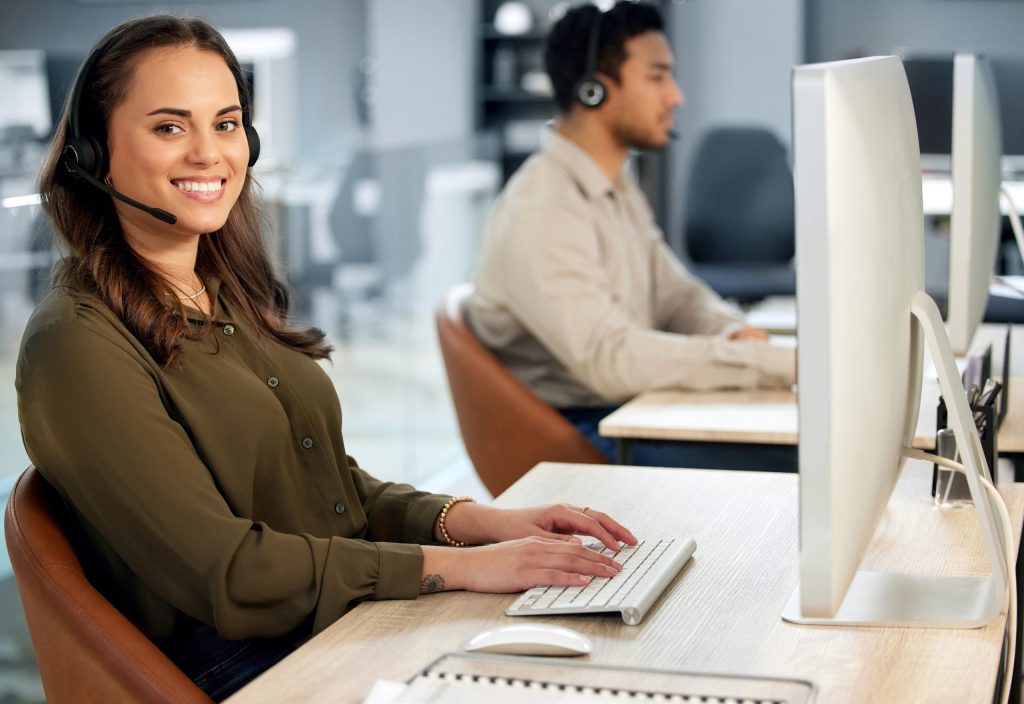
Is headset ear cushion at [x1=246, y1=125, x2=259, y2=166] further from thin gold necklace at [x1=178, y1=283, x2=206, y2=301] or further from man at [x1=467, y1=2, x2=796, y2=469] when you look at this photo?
man at [x1=467, y1=2, x2=796, y2=469]

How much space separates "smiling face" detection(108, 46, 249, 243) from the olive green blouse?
17 centimetres

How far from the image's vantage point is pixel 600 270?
2.57m

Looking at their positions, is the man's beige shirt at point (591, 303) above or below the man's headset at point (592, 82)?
below

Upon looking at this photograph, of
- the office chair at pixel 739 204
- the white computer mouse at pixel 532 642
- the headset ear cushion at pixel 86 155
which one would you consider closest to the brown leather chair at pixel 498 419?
the headset ear cushion at pixel 86 155

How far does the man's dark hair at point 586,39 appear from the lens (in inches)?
111

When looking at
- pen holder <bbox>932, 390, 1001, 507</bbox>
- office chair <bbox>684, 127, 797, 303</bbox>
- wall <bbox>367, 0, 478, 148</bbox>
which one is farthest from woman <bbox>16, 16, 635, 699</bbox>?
wall <bbox>367, 0, 478, 148</bbox>

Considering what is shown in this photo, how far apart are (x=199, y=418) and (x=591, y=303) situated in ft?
3.98

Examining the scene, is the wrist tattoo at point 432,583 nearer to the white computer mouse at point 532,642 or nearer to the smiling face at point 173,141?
the white computer mouse at point 532,642

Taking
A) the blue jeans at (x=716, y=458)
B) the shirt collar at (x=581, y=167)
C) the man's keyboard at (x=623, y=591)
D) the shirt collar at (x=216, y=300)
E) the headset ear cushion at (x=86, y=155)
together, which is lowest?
the blue jeans at (x=716, y=458)

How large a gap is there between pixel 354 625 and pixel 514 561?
0.17 m

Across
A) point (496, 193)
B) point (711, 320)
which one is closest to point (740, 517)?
point (711, 320)

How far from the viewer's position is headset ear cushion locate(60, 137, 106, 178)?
1435mm

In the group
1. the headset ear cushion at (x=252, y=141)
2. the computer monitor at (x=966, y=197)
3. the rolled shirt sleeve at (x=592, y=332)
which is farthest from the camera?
the rolled shirt sleeve at (x=592, y=332)

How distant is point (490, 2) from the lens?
8.59 metres
